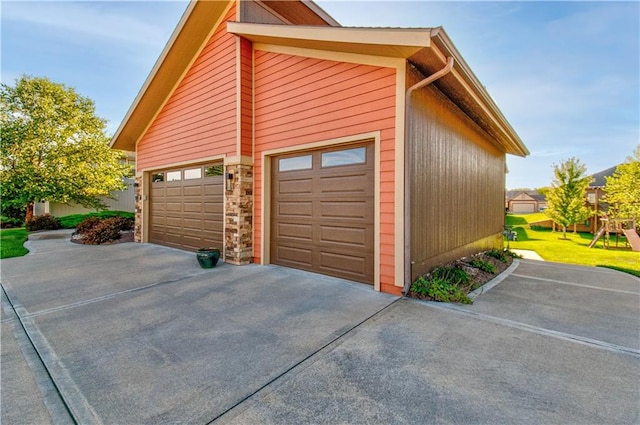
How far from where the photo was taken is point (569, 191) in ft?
58.5

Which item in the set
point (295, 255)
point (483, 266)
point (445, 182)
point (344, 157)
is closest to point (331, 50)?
point (344, 157)

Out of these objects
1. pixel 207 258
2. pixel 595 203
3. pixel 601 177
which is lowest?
pixel 207 258

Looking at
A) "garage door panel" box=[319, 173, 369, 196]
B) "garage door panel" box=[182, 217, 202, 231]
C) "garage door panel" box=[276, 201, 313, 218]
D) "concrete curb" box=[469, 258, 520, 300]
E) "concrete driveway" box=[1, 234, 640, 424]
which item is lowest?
"concrete curb" box=[469, 258, 520, 300]

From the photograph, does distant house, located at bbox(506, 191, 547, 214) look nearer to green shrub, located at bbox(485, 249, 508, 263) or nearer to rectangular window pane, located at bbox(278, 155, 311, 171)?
green shrub, located at bbox(485, 249, 508, 263)

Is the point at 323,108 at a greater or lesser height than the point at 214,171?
greater

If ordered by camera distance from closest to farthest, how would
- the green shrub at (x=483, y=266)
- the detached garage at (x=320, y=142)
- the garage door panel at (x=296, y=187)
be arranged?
the detached garage at (x=320, y=142) → the garage door panel at (x=296, y=187) → the green shrub at (x=483, y=266)

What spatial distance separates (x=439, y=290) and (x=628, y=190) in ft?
60.9

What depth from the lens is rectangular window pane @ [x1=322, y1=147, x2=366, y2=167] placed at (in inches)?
185

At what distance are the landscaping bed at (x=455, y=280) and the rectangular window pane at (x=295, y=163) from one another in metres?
2.97

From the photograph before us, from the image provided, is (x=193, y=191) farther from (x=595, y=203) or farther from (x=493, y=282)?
(x=595, y=203)

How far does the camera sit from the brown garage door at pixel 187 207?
700 cm

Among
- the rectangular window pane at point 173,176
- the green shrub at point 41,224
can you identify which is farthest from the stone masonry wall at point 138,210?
the green shrub at point 41,224

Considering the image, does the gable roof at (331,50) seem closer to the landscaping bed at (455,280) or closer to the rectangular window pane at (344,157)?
the rectangular window pane at (344,157)

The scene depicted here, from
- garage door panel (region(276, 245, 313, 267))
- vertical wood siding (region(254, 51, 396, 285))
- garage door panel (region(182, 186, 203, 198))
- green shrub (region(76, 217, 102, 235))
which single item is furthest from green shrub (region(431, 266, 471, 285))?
green shrub (region(76, 217, 102, 235))
